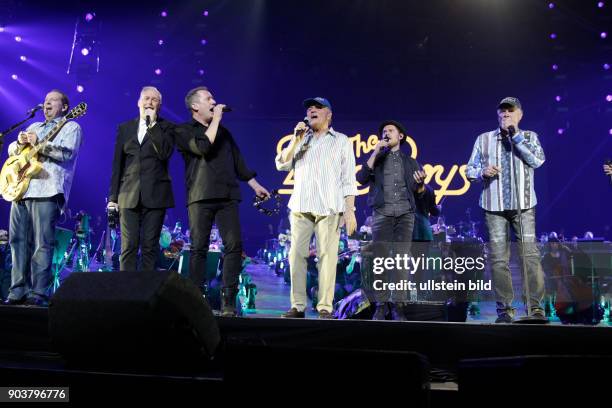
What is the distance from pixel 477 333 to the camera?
13.2 ft

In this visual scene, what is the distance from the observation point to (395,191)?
18.2 feet

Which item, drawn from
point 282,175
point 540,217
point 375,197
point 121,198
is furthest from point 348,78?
point 121,198

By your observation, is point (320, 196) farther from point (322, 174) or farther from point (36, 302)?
point (36, 302)

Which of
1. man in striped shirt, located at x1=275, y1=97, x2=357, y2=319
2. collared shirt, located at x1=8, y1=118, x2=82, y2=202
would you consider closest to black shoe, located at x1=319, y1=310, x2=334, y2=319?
man in striped shirt, located at x1=275, y1=97, x2=357, y2=319

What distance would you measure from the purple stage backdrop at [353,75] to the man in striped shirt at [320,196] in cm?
697

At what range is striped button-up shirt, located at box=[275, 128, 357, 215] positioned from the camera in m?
4.99

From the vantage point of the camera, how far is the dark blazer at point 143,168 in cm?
499

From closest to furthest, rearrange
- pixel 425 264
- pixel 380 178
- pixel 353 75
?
1. pixel 425 264
2. pixel 380 178
3. pixel 353 75

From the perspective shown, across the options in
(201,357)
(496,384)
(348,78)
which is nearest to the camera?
(496,384)

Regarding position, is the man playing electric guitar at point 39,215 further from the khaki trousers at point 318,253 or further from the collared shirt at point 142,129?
the khaki trousers at point 318,253

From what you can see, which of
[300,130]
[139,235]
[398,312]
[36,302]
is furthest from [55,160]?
[398,312]

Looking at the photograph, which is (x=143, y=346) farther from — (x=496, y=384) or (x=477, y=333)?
(x=477, y=333)

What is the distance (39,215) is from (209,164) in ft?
5.55

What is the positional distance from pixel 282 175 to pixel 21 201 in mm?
7610
